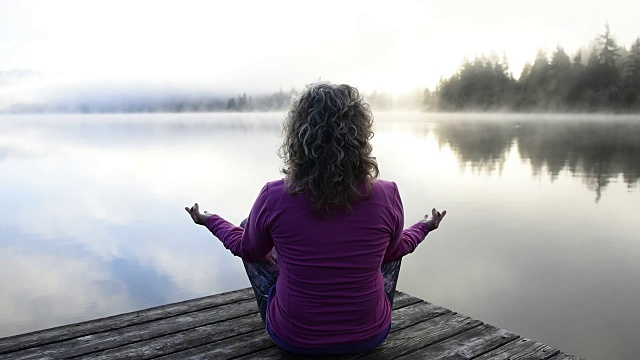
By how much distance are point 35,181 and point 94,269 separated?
7235 mm

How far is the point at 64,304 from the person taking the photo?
464cm

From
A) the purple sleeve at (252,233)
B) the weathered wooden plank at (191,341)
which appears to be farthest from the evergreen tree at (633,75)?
the purple sleeve at (252,233)

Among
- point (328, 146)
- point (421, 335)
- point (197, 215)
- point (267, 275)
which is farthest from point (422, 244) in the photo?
point (328, 146)

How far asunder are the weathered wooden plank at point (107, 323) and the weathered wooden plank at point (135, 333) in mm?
41

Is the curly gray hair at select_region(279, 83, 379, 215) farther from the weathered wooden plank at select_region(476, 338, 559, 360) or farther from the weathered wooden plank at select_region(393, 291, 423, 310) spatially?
the weathered wooden plank at select_region(393, 291, 423, 310)

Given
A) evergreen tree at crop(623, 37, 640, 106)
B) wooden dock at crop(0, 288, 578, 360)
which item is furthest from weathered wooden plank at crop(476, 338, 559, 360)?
evergreen tree at crop(623, 37, 640, 106)

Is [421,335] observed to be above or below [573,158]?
above

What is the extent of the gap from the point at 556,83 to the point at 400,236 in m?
32.7

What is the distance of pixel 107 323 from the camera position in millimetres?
2557

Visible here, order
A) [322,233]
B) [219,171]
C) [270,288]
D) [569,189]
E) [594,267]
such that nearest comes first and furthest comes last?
1. [322,233]
2. [270,288]
3. [594,267]
4. [569,189]
5. [219,171]

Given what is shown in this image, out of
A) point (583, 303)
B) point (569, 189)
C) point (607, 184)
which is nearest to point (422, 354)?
point (583, 303)

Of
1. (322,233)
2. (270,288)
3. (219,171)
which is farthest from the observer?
(219,171)

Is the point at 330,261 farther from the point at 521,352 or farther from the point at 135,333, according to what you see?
the point at 135,333

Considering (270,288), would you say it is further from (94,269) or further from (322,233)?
(94,269)
